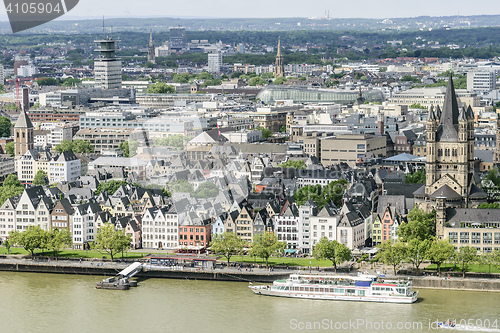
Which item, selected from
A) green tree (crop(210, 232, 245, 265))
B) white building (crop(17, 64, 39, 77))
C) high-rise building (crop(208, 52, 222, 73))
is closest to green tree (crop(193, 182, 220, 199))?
green tree (crop(210, 232, 245, 265))

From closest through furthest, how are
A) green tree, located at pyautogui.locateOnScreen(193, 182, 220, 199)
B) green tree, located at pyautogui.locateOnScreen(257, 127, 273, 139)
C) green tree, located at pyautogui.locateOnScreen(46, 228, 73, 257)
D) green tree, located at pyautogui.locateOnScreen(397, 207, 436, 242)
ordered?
green tree, located at pyautogui.locateOnScreen(397, 207, 436, 242) < green tree, located at pyautogui.locateOnScreen(46, 228, 73, 257) < green tree, located at pyautogui.locateOnScreen(193, 182, 220, 199) < green tree, located at pyautogui.locateOnScreen(257, 127, 273, 139)

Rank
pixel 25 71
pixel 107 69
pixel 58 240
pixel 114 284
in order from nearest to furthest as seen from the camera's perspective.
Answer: pixel 114 284, pixel 58 240, pixel 107 69, pixel 25 71

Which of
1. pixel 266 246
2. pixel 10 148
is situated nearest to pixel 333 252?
pixel 266 246

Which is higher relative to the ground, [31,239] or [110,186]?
[110,186]

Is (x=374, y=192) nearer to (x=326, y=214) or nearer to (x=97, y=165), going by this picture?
(x=326, y=214)

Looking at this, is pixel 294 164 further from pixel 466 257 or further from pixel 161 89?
pixel 161 89

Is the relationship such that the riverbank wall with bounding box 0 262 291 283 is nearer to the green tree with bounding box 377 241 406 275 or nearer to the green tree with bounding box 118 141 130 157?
the green tree with bounding box 377 241 406 275

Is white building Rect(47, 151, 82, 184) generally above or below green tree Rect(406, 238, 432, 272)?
below

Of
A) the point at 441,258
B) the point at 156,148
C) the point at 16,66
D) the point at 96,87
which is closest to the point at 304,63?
the point at 16,66
